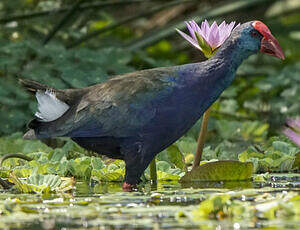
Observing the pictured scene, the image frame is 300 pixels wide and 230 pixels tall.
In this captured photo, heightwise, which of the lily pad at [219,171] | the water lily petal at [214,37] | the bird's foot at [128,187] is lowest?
the bird's foot at [128,187]

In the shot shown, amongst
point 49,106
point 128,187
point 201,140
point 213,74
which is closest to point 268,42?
point 213,74

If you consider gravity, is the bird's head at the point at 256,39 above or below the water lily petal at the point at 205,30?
below

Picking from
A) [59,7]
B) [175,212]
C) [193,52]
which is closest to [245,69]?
[193,52]

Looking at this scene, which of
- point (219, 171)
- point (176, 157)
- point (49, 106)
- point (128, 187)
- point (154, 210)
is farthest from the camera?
point (176, 157)

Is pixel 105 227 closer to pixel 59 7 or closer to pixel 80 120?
pixel 80 120

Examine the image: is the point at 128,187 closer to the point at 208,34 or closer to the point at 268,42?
the point at 208,34

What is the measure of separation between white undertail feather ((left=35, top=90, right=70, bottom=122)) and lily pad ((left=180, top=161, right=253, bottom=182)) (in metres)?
0.83

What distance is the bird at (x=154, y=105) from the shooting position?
399cm

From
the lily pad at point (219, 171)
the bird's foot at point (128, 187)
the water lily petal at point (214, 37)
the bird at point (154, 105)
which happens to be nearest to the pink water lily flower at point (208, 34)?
the water lily petal at point (214, 37)

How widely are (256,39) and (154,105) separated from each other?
68cm

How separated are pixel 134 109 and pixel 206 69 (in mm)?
463

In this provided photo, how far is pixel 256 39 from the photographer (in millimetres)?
4031

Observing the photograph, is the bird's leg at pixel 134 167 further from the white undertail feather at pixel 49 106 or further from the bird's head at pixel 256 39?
the bird's head at pixel 256 39

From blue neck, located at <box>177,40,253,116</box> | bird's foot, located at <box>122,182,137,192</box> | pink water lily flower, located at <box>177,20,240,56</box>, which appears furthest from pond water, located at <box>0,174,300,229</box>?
pink water lily flower, located at <box>177,20,240,56</box>
